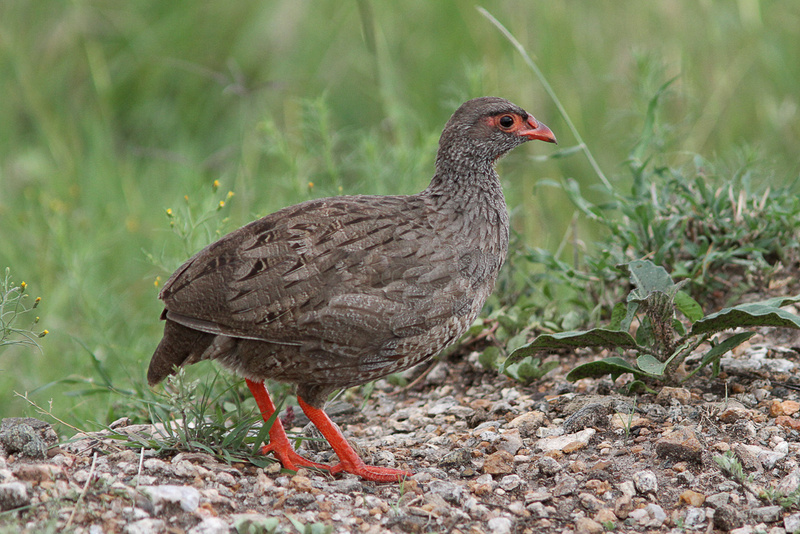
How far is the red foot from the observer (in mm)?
3746

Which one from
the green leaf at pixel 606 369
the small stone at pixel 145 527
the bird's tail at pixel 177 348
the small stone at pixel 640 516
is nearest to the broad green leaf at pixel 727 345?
the green leaf at pixel 606 369

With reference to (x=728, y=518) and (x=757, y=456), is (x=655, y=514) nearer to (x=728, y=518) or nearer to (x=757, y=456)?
(x=728, y=518)

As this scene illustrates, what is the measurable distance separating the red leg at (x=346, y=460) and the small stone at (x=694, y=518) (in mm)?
1139

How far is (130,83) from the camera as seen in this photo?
8.78m

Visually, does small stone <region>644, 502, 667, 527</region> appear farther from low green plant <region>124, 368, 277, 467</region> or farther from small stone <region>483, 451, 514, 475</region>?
low green plant <region>124, 368, 277, 467</region>

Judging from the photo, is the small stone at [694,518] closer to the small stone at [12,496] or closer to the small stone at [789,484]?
the small stone at [789,484]

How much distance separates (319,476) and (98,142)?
191 inches

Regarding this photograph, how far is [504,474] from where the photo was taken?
12.0ft

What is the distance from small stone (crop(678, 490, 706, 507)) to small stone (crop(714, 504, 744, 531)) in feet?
0.47

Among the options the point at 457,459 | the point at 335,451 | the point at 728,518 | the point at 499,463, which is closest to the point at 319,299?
the point at 335,451

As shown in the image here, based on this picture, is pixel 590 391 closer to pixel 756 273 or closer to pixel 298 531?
pixel 756 273

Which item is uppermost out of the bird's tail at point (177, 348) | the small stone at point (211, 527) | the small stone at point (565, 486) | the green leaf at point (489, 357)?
the bird's tail at point (177, 348)

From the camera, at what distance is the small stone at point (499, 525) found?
10.3 ft

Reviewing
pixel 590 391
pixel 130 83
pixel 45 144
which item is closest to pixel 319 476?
pixel 590 391
